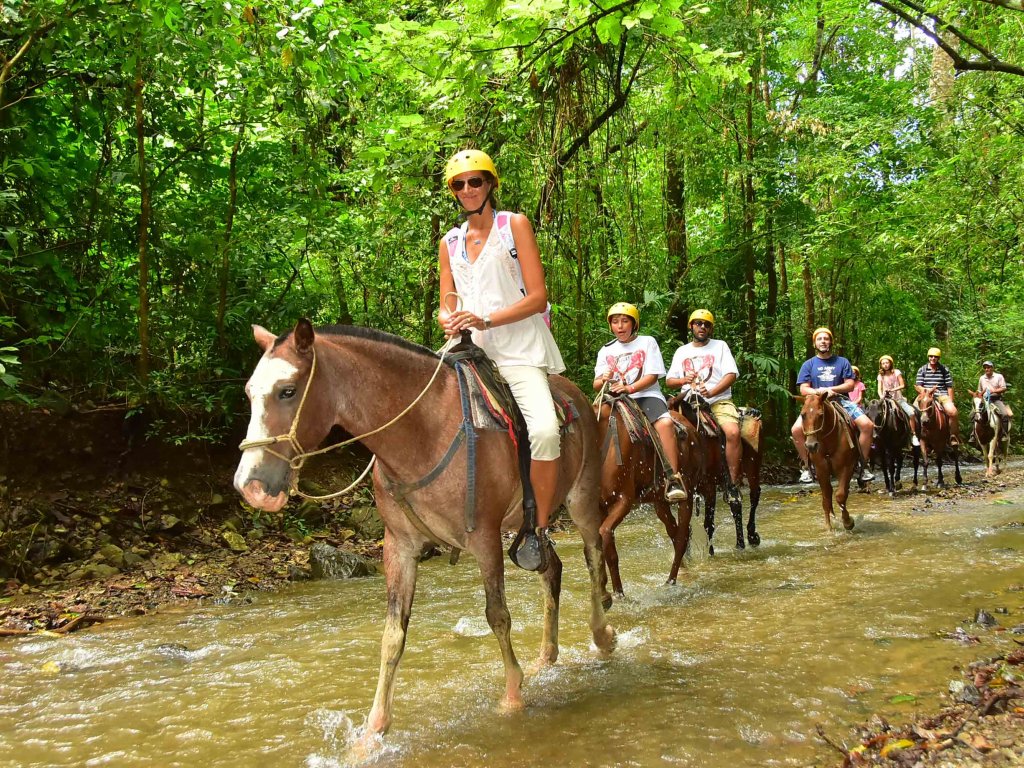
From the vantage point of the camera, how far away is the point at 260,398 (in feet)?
11.1

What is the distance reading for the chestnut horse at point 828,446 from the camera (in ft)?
34.3

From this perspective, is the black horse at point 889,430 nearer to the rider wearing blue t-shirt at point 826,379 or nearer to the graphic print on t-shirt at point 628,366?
the rider wearing blue t-shirt at point 826,379

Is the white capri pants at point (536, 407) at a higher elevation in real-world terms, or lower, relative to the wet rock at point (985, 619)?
higher

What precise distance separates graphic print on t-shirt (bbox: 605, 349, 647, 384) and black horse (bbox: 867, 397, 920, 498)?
10.1m

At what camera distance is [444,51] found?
6695 millimetres

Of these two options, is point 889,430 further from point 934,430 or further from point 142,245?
point 142,245

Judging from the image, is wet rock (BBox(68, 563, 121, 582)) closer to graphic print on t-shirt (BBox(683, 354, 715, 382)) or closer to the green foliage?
the green foliage

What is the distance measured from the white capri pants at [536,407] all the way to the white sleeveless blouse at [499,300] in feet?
0.24

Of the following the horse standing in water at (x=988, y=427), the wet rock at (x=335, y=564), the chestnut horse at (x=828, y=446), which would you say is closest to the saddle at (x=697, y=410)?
the chestnut horse at (x=828, y=446)

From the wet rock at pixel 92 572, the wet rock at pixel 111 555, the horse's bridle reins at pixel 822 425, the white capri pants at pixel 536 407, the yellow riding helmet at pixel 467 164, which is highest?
the yellow riding helmet at pixel 467 164

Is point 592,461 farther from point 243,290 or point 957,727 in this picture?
point 243,290

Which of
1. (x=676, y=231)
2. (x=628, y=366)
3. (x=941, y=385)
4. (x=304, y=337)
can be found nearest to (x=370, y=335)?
(x=304, y=337)

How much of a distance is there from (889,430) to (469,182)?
574 inches

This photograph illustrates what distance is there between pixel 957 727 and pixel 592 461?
112 inches
